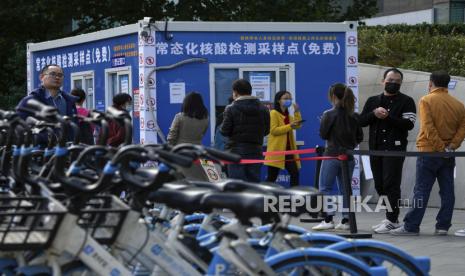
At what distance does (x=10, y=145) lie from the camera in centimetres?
628

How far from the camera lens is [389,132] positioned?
1185 cm

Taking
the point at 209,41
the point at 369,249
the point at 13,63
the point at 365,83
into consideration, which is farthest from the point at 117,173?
the point at 13,63

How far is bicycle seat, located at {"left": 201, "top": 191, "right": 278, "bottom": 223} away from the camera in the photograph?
496 cm

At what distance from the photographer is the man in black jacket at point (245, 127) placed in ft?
38.5

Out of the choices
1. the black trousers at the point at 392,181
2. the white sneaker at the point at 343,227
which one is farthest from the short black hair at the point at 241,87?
the white sneaker at the point at 343,227

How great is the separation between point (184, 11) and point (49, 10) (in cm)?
314

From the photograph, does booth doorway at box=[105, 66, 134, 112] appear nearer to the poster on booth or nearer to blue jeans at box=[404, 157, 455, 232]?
the poster on booth

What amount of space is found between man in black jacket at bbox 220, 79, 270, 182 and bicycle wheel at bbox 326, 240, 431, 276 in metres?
6.11

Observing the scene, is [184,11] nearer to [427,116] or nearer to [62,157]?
[427,116]

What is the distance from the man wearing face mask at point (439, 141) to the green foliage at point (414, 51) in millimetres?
9753

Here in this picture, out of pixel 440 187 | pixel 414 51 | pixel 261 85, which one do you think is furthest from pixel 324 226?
pixel 414 51

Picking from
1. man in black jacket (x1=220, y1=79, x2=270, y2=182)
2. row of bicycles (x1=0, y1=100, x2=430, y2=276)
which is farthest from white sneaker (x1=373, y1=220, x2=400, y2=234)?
row of bicycles (x1=0, y1=100, x2=430, y2=276)

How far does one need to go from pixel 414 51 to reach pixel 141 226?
58.0 feet

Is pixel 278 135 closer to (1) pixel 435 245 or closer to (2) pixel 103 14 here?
(1) pixel 435 245
